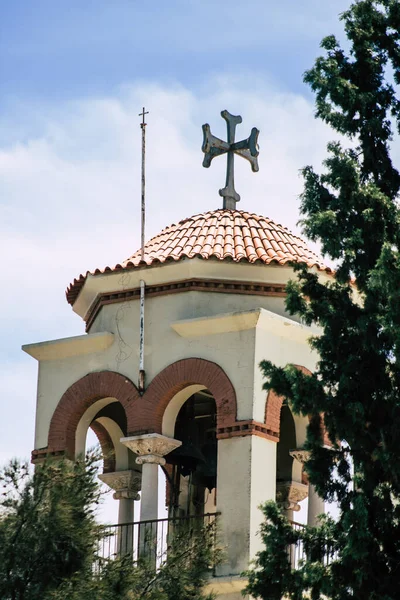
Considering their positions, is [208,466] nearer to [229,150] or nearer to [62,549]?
[229,150]

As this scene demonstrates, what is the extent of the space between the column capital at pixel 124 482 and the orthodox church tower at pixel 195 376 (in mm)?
20

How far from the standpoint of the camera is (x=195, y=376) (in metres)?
20.9

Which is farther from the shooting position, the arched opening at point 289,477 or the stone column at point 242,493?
the arched opening at point 289,477

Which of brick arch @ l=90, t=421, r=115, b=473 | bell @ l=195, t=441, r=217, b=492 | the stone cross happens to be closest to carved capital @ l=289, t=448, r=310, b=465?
bell @ l=195, t=441, r=217, b=492

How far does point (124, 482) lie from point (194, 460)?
123 cm

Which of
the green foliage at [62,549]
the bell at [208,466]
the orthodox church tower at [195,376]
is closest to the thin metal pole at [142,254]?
the orthodox church tower at [195,376]

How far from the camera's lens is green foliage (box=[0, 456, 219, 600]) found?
16.1m

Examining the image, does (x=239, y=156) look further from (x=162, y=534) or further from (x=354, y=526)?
(x=354, y=526)

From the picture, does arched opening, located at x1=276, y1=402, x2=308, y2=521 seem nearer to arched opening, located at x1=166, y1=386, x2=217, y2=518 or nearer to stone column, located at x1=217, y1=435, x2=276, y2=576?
arched opening, located at x1=166, y1=386, x2=217, y2=518

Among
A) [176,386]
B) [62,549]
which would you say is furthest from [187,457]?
[62,549]

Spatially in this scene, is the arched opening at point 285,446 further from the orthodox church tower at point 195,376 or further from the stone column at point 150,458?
the stone column at point 150,458

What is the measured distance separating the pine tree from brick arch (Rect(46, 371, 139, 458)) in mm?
3352

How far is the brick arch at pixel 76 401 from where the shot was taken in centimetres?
2150

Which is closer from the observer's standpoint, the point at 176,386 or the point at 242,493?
the point at 242,493
